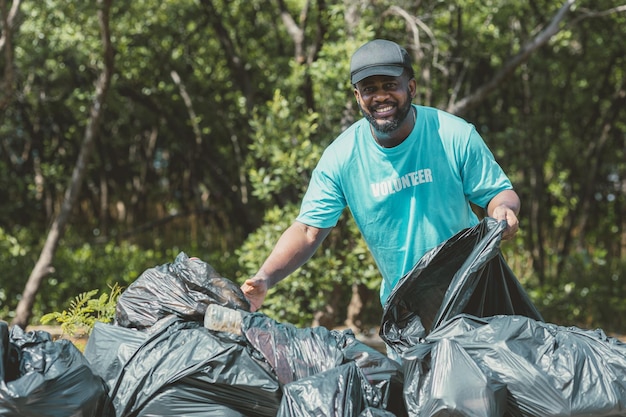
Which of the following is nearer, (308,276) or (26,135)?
(308,276)

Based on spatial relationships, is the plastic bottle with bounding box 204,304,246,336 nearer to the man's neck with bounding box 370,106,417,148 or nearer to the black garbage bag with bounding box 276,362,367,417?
the black garbage bag with bounding box 276,362,367,417

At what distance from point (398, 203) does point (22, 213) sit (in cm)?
1087

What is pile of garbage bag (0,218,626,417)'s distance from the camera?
264 cm

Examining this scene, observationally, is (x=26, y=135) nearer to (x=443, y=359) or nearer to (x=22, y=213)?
(x=22, y=213)

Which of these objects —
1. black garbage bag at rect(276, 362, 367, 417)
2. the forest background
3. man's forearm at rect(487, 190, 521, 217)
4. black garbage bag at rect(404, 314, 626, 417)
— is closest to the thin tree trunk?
the forest background

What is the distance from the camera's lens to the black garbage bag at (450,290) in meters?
2.95

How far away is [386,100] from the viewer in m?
3.18

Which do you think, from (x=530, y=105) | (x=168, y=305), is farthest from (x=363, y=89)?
(x=530, y=105)

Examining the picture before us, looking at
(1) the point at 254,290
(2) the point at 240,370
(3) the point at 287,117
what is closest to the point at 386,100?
(1) the point at 254,290

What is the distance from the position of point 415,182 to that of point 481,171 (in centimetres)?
23

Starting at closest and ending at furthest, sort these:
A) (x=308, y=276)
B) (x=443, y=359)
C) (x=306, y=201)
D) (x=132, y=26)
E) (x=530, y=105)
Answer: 1. (x=443, y=359)
2. (x=306, y=201)
3. (x=308, y=276)
4. (x=132, y=26)
5. (x=530, y=105)

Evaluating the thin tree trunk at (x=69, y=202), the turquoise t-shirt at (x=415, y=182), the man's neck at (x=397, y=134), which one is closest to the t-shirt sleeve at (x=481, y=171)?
the turquoise t-shirt at (x=415, y=182)

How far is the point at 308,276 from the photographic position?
6832mm

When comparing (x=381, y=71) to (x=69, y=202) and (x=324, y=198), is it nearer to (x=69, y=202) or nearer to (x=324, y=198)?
(x=324, y=198)
